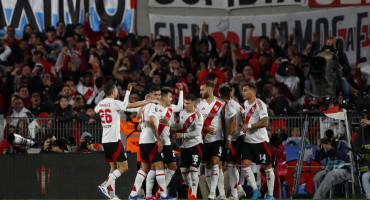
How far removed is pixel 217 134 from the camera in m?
15.6

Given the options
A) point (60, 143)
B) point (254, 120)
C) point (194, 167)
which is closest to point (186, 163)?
point (194, 167)

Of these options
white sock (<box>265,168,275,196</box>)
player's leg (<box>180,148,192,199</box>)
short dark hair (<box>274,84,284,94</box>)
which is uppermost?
short dark hair (<box>274,84,284,94</box>)

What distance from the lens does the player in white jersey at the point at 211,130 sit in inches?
611

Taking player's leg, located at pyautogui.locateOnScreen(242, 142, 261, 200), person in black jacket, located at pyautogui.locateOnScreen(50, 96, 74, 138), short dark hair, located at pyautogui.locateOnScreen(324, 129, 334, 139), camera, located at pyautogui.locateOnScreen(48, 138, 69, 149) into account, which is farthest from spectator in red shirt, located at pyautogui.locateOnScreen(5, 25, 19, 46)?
player's leg, located at pyautogui.locateOnScreen(242, 142, 261, 200)

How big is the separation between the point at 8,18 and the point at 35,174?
9168 mm

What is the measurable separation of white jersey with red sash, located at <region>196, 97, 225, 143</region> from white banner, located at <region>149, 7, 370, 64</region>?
9098mm

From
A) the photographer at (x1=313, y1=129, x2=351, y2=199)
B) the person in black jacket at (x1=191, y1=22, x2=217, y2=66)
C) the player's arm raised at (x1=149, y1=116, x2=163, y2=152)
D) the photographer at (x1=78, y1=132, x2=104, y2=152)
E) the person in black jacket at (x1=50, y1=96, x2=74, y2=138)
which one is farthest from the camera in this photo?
the person in black jacket at (x1=191, y1=22, x2=217, y2=66)

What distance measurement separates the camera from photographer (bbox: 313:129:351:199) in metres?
18.0

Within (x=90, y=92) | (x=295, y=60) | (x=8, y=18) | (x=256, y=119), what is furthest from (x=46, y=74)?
(x=256, y=119)

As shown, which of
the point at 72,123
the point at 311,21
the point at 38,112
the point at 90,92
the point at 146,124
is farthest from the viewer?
the point at 311,21

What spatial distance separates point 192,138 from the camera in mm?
15328

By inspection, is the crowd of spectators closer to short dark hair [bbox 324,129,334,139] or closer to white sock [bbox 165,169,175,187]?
short dark hair [bbox 324,129,334,139]

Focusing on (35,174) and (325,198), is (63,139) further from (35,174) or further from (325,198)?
(325,198)

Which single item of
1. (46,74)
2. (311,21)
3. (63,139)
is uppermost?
(311,21)
